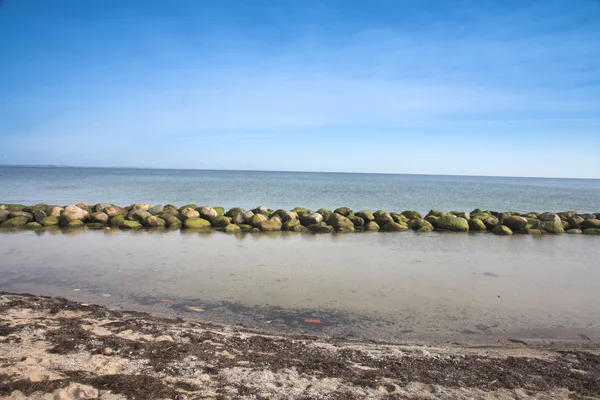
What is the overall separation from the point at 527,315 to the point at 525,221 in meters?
13.6

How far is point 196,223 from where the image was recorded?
771 inches

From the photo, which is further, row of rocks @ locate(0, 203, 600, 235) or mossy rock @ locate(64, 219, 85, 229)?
row of rocks @ locate(0, 203, 600, 235)

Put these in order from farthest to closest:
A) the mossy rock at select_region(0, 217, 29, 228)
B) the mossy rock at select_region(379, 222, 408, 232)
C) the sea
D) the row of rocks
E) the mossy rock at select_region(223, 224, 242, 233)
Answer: the mossy rock at select_region(379, 222, 408, 232)
the row of rocks
the mossy rock at select_region(0, 217, 29, 228)
the mossy rock at select_region(223, 224, 242, 233)
the sea

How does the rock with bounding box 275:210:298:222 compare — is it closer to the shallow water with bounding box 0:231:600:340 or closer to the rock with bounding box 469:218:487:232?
the shallow water with bounding box 0:231:600:340

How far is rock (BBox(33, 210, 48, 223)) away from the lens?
19.4 metres

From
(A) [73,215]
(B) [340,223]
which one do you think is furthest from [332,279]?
(A) [73,215]

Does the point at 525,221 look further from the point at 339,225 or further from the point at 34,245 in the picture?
the point at 34,245

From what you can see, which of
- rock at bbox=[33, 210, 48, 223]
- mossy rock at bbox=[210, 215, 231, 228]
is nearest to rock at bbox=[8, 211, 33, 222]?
rock at bbox=[33, 210, 48, 223]

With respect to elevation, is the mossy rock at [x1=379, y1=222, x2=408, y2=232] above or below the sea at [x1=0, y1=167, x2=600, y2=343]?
above

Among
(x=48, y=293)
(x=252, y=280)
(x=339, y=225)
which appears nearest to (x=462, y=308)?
(x=252, y=280)

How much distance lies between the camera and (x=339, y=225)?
19.7m

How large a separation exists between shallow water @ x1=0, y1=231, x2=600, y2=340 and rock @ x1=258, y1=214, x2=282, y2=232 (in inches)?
56.0

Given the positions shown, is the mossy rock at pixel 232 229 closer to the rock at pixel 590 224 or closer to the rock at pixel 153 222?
the rock at pixel 153 222

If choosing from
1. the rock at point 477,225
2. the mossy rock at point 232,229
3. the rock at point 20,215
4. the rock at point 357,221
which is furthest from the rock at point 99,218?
the rock at point 477,225
